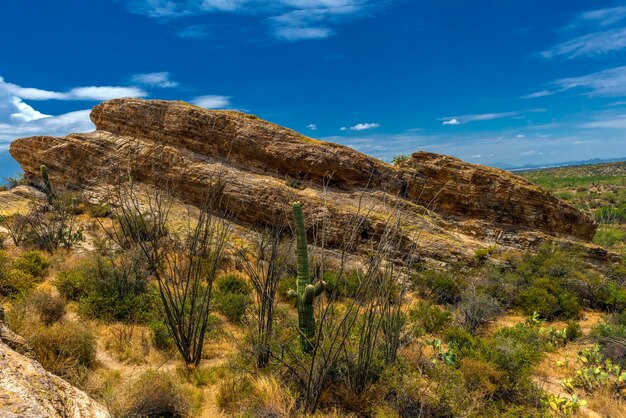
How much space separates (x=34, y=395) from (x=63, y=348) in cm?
323

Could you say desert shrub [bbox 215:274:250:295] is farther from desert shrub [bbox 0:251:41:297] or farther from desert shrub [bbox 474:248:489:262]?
desert shrub [bbox 474:248:489:262]

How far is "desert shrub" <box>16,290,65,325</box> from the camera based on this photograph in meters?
6.95

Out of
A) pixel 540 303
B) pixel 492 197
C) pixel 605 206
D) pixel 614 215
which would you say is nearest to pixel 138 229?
pixel 540 303

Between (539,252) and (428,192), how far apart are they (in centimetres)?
539

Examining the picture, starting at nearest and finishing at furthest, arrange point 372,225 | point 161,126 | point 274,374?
point 274,374, point 372,225, point 161,126

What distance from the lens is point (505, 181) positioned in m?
16.0

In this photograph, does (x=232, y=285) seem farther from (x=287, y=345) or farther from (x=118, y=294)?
(x=287, y=345)

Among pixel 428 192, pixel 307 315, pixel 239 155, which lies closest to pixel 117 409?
pixel 307 315

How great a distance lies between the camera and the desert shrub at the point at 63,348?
5050mm

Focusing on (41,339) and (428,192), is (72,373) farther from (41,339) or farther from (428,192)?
(428,192)

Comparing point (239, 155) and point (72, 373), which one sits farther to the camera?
point (239, 155)

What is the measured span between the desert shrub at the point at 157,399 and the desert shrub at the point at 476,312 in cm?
768

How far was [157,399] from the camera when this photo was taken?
4594 mm

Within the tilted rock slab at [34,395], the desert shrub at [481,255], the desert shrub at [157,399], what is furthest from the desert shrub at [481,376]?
the desert shrub at [481,255]
